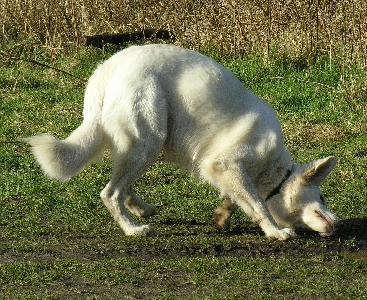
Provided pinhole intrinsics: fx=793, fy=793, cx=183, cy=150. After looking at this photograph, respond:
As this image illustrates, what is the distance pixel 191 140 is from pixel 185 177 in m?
1.60

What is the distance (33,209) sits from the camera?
7219 mm

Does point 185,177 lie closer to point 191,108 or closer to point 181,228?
point 181,228

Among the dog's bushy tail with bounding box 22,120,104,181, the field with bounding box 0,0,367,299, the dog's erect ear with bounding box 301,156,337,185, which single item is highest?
the dog's bushy tail with bounding box 22,120,104,181

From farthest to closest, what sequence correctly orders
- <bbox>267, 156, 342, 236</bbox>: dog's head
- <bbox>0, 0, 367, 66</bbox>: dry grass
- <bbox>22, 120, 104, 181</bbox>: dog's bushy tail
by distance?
1. <bbox>0, 0, 367, 66</bbox>: dry grass
2. <bbox>267, 156, 342, 236</bbox>: dog's head
3. <bbox>22, 120, 104, 181</bbox>: dog's bushy tail

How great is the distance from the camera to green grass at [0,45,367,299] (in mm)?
5188

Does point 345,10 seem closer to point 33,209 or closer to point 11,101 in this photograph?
point 11,101

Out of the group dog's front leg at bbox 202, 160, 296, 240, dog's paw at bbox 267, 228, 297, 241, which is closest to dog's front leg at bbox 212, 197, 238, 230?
dog's front leg at bbox 202, 160, 296, 240

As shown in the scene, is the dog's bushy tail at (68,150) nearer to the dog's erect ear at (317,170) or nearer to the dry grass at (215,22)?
the dog's erect ear at (317,170)

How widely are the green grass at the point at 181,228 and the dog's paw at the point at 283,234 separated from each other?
0.07 metres

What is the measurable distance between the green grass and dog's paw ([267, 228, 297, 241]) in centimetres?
7

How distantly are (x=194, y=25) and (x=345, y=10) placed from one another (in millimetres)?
2552

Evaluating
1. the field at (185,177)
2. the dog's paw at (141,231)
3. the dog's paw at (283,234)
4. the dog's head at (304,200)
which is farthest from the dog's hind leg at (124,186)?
the dog's head at (304,200)

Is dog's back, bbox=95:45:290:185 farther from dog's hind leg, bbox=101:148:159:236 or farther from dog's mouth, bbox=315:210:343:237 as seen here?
dog's mouth, bbox=315:210:343:237

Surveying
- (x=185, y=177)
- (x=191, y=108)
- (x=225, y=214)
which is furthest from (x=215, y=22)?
(x=225, y=214)
